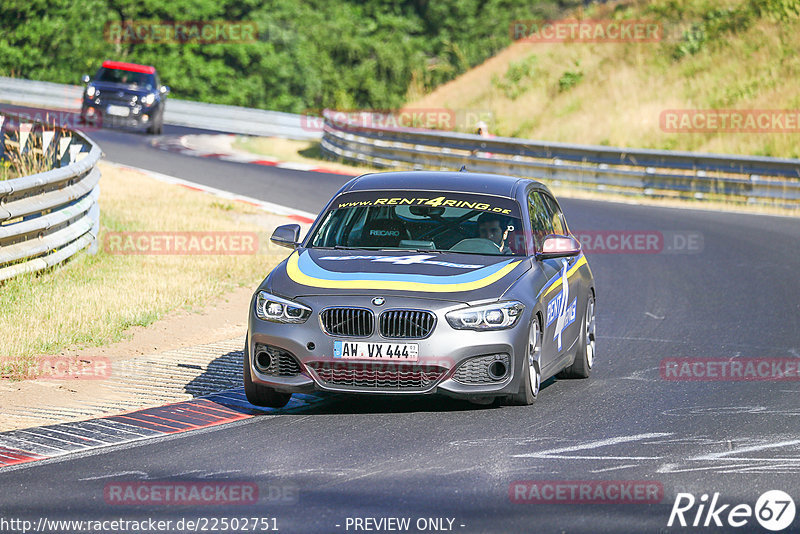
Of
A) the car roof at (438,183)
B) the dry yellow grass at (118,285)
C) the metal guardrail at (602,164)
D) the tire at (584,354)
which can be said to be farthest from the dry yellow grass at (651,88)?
the car roof at (438,183)

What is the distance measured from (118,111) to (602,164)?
45.8 ft

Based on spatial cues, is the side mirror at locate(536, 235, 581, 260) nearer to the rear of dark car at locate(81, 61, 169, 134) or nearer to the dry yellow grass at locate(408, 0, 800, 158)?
the dry yellow grass at locate(408, 0, 800, 158)

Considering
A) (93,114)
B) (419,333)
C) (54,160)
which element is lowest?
(93,114)

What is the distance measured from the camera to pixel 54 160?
1720 centimetres

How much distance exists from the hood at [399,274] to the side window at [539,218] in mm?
552

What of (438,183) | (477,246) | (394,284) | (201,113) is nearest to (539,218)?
(438,183)

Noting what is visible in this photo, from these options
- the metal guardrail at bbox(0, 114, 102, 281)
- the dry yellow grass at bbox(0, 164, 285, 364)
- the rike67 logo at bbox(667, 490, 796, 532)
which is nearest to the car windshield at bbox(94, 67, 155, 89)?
the dry yellow grass at bbox(0, 164, 285, 364)

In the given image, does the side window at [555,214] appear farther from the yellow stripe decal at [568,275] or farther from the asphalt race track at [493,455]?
the asphalt race track at [493,455]

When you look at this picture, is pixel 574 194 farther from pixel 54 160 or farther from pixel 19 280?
pixel 19 280

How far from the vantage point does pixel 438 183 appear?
928cm

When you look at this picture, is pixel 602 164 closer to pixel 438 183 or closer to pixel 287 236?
pixel 438 183

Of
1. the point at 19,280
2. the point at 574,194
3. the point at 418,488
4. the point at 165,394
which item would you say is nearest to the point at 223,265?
the point at 19,280

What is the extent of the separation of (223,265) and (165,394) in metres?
5.96

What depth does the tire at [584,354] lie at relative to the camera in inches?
373
